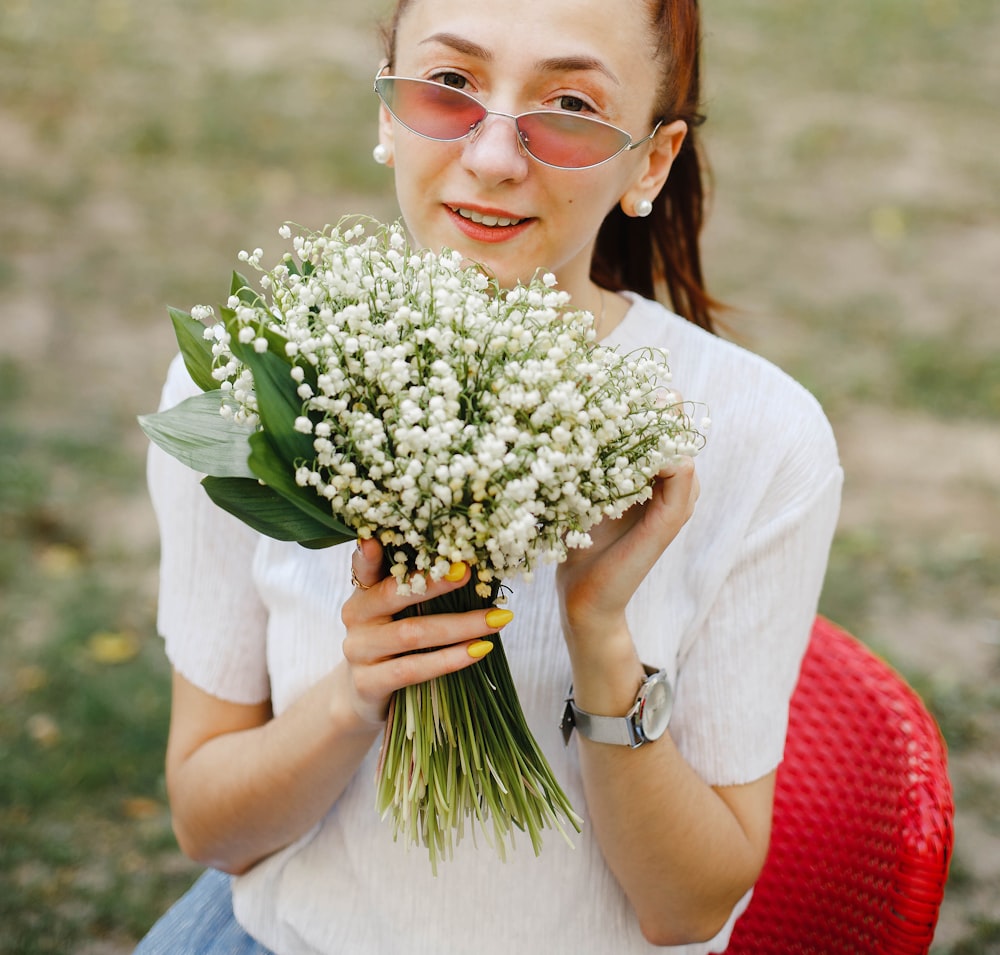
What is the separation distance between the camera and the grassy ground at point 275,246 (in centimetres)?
389

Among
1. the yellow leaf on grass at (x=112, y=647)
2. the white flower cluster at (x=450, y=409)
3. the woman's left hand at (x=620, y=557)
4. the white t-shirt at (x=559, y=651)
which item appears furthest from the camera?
the yellow leaf on grass at (x=112, y=647)

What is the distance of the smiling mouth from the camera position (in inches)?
73.2

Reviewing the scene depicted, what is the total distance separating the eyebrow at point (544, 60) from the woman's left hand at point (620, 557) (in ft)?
2.19

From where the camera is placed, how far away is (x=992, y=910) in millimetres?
3535

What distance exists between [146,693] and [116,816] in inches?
20.1

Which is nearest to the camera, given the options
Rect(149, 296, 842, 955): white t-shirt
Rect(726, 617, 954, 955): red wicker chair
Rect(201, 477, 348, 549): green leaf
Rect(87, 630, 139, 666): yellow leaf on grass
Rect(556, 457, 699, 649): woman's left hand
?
Rect(201, 477, 348, 549): green leaf

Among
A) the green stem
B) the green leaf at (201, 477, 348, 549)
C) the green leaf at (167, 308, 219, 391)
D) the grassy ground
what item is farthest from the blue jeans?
the grassy ground

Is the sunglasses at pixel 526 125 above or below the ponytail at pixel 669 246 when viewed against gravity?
above

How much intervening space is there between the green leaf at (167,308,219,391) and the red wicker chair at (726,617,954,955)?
1.48 meters

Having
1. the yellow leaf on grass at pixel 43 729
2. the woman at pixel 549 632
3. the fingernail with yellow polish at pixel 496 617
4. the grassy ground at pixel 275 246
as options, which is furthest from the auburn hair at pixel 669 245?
the yellow leaf on grass at pixel 43 729

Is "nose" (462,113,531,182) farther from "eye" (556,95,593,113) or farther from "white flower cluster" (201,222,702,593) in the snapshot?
"white flower cluster" (201,222,702,593)

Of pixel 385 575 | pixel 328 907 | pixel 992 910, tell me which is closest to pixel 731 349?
pixel 385 575

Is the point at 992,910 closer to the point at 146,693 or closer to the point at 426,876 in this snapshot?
the point at 426,876

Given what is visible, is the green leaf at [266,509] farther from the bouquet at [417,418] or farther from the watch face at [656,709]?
the watch face at [656,709]
